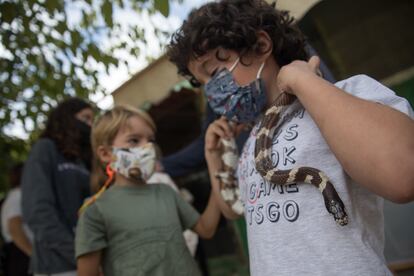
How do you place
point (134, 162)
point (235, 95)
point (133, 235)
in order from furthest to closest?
point (134, 162), point (133, 235), point (235, 95)

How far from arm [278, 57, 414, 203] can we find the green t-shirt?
1.13 metres

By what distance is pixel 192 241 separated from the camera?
12.0 ft

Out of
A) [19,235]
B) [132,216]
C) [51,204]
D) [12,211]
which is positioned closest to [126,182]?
[132,216]

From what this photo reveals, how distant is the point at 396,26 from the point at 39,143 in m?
3.74

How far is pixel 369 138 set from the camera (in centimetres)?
104

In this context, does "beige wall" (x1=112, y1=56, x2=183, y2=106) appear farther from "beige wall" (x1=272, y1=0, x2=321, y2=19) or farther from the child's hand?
the child's hand

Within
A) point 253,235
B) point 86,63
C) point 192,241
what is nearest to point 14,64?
point 86,63

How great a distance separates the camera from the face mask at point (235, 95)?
5.38 feet

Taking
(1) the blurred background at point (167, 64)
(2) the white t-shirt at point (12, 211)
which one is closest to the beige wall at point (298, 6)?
(1) the blurred background at point (167, 64)

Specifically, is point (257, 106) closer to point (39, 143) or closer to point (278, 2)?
point (278, 2)

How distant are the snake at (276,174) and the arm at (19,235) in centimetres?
234

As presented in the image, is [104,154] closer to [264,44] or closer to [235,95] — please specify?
[235,95]

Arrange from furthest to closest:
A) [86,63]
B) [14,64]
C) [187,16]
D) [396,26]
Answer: [396,26]
[14,64]
[86,63]
[187,16]

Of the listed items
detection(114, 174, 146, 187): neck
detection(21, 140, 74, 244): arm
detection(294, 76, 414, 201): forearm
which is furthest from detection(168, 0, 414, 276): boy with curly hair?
detection(21, 140, 74, 244): arm
